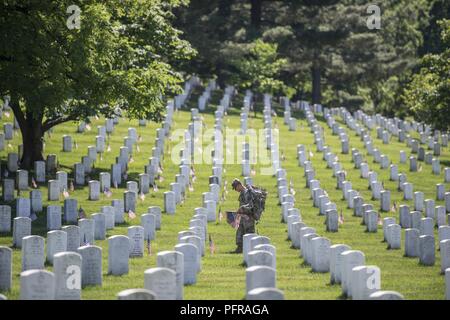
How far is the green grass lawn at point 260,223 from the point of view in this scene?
19.3 metres

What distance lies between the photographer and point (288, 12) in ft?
208

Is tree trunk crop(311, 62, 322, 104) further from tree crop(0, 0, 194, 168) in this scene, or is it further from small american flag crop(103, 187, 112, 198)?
small american flag crop(103, 187, 112, 198)

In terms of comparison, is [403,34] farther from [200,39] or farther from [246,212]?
[246,212]

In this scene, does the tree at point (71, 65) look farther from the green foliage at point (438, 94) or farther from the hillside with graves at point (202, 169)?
the green foliage at point (438, 94)

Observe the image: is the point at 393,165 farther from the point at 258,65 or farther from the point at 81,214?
the point at 258,65

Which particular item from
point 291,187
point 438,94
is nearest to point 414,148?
point 438,94

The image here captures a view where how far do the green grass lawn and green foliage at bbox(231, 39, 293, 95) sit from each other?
642 cm

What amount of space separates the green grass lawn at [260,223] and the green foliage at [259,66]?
253 inches

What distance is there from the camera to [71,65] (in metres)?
30.7

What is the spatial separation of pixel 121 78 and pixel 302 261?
10909mm

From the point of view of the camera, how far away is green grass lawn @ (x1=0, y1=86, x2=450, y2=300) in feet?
63.4

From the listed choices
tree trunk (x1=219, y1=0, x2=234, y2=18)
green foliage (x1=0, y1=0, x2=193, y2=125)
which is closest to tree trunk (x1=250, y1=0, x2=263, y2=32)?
tree trunk (x1=219, y1=0, x2=234, y2=18)

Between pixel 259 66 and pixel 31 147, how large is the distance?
2568 centimetres

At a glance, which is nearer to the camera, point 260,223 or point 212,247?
point 212,247
